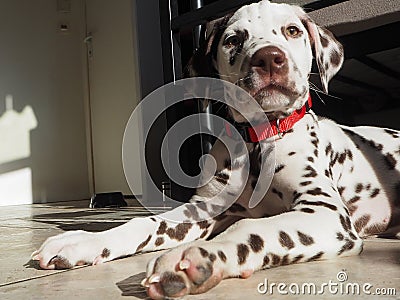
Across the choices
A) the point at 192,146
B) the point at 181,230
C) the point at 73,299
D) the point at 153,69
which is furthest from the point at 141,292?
the point at 153,69

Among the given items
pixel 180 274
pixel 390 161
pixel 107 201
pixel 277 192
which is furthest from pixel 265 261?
pixel 107 201

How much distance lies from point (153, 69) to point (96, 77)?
3.27 metres

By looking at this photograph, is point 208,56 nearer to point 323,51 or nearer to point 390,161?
point 323,51

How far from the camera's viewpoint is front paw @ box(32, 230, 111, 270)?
1.60 m

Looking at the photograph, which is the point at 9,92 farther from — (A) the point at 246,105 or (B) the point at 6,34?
(A) the point at 246,105

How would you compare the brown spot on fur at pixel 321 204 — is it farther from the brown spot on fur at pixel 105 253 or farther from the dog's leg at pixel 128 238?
the brown spot on fur at pixel 105 253

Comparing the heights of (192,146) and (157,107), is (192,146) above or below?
below

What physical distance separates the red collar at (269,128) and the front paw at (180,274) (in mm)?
810

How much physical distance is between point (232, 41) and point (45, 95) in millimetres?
6457

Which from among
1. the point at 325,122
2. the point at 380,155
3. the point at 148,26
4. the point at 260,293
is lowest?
the point at 260,293

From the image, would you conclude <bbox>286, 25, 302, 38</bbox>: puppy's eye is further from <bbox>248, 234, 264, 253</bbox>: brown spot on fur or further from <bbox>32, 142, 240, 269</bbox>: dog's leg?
<bbox>248, 234, 264, 253</bbox>: brown spot on fur

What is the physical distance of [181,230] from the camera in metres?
1.91

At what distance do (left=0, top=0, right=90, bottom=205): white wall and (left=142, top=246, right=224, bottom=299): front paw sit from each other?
695 cm

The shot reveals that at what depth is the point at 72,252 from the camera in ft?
5.28
